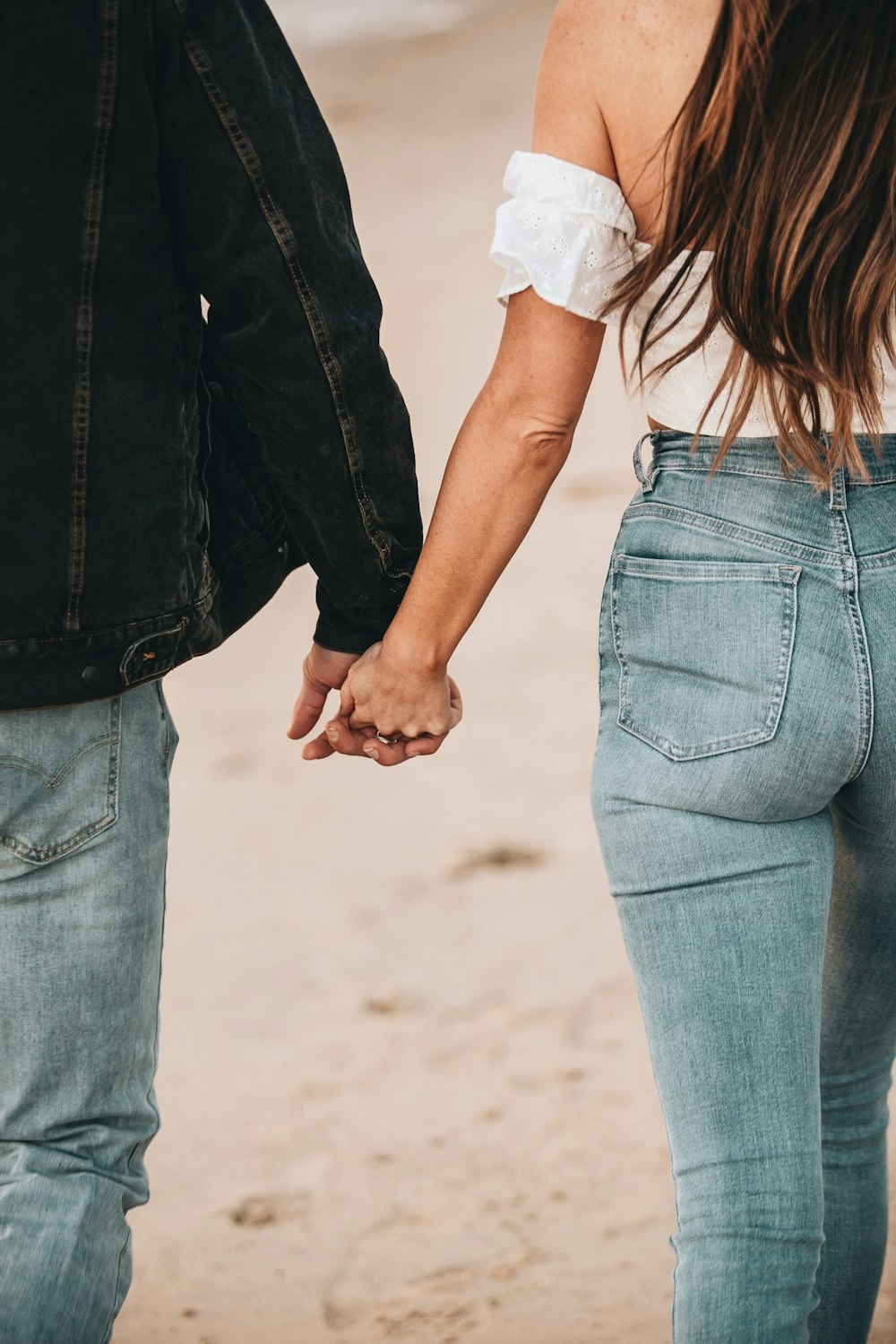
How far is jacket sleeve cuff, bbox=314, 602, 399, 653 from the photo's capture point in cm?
172

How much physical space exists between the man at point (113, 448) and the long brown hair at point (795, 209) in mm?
383

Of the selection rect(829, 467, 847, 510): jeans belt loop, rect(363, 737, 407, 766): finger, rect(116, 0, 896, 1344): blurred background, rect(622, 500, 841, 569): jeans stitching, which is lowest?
rect(116, 0, 896, 1344): blurred background

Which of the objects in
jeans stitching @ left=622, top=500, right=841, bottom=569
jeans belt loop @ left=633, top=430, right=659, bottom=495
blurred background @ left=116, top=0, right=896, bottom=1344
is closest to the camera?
jeans stitching @ left=622, top=500, right=841, bottom=569

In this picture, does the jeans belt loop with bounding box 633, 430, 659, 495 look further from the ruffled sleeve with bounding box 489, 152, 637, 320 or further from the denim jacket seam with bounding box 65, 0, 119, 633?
the denim jacket seam with bounding box 65, 0, 119, 633

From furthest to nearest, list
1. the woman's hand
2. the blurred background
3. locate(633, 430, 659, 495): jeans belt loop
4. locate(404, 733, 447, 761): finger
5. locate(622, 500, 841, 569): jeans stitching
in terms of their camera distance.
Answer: the blurred background
locate(404, 733, 447, 761): finger
the woman's hand
locate(633, 430, 659, 495): jeans belt loop
locate(622, 500, 841, 569): jeans stitching

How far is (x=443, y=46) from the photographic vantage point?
490 inches

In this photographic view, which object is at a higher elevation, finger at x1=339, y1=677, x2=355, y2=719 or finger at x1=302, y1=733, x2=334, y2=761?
finger at x1=339, y1=677, x2=355, y2=719

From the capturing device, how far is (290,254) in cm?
141

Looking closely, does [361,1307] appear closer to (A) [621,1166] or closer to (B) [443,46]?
(A) [621,1166]

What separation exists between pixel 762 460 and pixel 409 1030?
6.18 feet

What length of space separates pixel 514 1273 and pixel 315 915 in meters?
1.17

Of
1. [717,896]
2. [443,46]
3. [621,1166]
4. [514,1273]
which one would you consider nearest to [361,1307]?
[514,1273]

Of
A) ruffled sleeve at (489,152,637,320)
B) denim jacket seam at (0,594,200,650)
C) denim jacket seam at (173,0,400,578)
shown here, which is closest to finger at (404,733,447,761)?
denim jacket seam at (173,0,400,578)

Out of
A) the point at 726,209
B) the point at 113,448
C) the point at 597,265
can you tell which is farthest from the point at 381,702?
the point at 726,209
